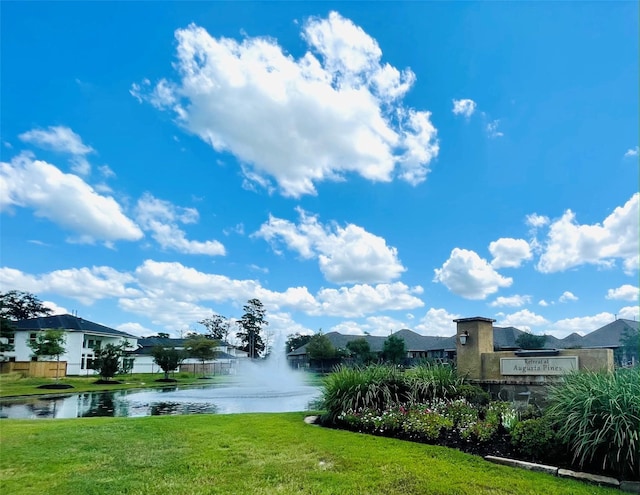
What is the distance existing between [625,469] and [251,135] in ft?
34.7

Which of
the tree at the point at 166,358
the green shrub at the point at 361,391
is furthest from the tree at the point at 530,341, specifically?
the green shrub at the point at 361,391

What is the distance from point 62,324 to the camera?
38.8m

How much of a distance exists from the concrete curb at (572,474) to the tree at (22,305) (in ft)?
201

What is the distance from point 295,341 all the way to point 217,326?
1329 cm

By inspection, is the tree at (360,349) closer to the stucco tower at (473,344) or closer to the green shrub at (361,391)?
the stucco tower at (473,344)

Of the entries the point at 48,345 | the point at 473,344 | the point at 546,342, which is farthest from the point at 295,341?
the point at 473,344

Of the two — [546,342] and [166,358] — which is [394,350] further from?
[166,358]

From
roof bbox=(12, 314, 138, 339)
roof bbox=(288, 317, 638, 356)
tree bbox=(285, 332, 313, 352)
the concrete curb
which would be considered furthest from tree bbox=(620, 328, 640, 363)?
roof bbox=(12, 314, 138, 339)

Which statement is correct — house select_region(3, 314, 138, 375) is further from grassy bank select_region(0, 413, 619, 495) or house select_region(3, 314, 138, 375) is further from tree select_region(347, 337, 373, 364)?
grassy bank select_region(0, 413, 619, 495)

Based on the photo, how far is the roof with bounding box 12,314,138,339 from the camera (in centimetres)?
3778

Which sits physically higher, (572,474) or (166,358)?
(572,474)

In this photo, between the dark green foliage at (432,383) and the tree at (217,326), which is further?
the tree at (217,326)

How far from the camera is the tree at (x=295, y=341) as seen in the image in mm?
63878

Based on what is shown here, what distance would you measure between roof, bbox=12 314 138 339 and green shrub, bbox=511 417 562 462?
40.4m
